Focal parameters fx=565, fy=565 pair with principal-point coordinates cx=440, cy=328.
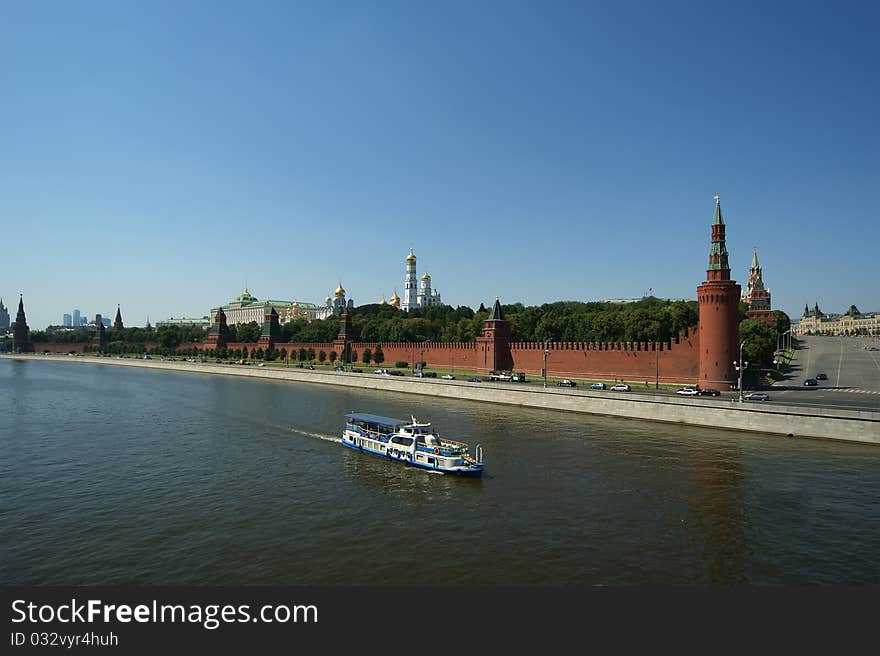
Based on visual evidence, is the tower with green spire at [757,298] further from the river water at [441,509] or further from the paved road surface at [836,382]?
the river water at [441,509]

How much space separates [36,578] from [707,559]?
1796 centimetres

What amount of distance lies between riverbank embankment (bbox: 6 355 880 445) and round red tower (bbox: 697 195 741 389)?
7259 mm

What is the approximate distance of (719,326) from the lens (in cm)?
4412

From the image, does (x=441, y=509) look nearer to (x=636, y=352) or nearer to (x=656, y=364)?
(x=656, y=364)

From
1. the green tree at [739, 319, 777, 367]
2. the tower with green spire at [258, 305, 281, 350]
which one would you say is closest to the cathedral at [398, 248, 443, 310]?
the tower with green spire at [258, 305, 281, 350]

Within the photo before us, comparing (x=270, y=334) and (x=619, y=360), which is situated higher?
(x=270, y=334)

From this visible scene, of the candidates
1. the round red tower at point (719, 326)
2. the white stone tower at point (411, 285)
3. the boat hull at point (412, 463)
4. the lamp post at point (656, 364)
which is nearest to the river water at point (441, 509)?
the boat hull at point (412, 463)

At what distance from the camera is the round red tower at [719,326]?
144 ft

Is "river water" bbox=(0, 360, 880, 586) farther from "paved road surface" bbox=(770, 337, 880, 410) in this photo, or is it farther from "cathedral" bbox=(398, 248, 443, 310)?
"cathedral" bbox=(398, 248, 443, 310)

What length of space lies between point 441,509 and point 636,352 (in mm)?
36617

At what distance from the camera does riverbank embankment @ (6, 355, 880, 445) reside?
30.2 m

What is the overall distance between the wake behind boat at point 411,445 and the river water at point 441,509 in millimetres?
702

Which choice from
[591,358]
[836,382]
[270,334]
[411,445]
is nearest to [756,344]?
[836,382]

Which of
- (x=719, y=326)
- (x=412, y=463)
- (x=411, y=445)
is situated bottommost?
(x=412, y=463)
